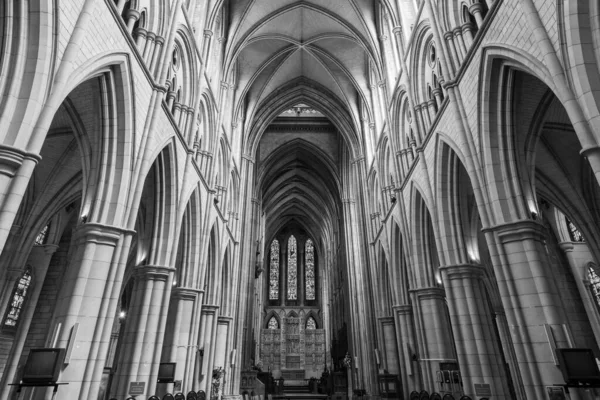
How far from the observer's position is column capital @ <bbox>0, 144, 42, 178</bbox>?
548 centimetres

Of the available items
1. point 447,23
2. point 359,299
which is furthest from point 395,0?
point 359,299

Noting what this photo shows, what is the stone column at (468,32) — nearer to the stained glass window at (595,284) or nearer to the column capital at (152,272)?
the column capital at (152,272)

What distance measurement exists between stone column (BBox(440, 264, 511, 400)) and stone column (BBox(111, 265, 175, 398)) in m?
8.12

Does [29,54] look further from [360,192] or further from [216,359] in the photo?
[360,192]

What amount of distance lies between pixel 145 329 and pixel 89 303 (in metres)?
3.15

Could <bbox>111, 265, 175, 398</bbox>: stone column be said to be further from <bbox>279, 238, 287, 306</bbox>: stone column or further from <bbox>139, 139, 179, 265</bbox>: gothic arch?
<bbox>279, 238, 287, 306</bbox>: stone column

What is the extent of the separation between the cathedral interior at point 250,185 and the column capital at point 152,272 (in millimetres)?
77

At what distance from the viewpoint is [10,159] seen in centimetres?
552

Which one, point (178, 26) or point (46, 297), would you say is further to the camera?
point (46, 297)

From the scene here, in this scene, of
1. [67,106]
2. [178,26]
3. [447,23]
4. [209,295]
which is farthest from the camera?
[209,295]

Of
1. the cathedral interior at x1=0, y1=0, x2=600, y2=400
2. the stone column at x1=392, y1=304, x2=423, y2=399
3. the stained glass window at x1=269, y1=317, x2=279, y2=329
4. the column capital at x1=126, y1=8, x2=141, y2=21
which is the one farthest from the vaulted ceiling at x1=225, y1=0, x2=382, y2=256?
the stained glass window at x1=269, y1=317, x2=279, y2=329

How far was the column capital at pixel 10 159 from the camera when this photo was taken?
548 cm

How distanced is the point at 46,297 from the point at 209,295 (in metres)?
8.03

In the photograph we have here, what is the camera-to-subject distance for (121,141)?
9.11m
